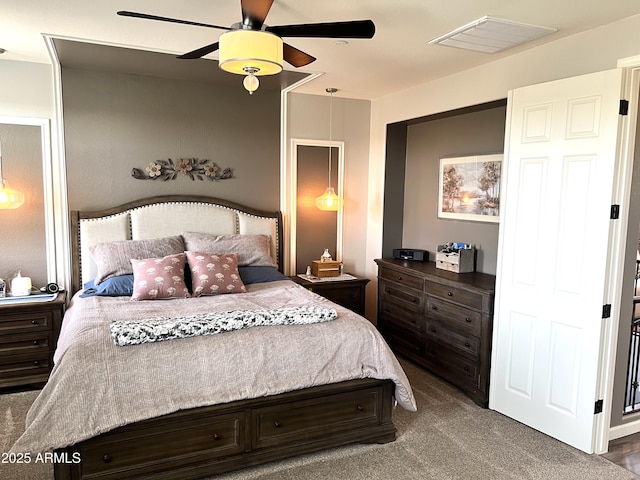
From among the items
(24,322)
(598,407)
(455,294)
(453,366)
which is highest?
(455,294)

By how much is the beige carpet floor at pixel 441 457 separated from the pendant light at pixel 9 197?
1.53m

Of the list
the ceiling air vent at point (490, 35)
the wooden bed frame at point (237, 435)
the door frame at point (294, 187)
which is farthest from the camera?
the door frame at point (294, 187)

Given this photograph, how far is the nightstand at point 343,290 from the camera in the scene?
4777 millimetres

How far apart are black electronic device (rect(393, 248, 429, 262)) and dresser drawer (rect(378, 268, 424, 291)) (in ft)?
0.89

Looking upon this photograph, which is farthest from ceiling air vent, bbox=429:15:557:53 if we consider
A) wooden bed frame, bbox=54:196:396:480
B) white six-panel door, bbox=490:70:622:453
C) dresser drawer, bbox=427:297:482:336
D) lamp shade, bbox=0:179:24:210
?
lamp shade, bbox=0:179:24:210

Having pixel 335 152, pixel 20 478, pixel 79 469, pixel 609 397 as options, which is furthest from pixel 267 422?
pixel 335 152

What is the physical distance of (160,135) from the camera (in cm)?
452

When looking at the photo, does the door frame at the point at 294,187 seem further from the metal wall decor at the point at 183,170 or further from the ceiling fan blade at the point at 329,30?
the ceiling fan blade at the point at 329,30

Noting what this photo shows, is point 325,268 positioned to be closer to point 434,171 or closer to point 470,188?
point 434,171

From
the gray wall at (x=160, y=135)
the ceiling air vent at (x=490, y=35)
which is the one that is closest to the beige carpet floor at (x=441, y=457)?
Result: the gray wall at (x=160, y=135)

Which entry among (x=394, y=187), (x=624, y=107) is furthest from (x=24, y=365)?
(x=624, y=107)

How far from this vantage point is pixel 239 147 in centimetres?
482

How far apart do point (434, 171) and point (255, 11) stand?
314cm

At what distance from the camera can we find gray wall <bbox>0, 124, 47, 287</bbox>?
4055mm
